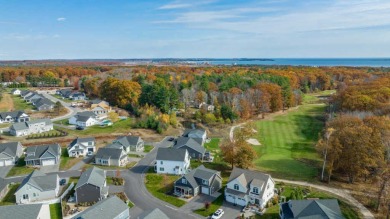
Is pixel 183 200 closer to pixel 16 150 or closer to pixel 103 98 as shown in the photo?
pixel 16 150

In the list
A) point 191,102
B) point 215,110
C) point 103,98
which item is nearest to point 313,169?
point 215,110

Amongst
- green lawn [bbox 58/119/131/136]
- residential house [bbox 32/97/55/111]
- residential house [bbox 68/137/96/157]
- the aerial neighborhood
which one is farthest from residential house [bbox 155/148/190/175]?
residential house [bbox 32/97/55/111]

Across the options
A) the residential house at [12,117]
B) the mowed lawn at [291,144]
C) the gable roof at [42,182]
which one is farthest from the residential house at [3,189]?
the residential house at [12,117]

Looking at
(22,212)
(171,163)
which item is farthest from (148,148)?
(22,212)

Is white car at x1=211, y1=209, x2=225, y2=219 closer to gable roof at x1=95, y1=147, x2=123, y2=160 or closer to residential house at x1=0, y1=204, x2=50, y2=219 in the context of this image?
residential house at x1=0, y1=204, x2=50, y2=219

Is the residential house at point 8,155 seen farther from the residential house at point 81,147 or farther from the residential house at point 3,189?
the residential house at point 3,189
